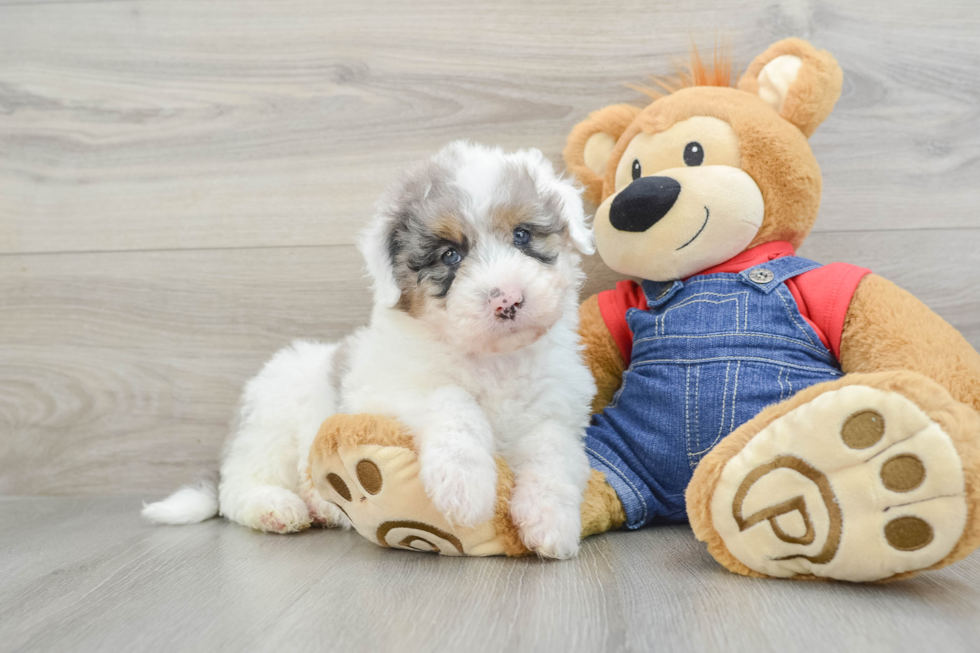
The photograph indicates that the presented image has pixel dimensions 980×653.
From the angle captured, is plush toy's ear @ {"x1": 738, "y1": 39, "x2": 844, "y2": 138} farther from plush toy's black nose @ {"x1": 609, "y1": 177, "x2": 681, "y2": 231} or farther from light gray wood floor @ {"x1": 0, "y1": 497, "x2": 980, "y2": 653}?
light gray wood floor @ {"x1": 0, "y1": 497, "x2": 980, "y2": 653}

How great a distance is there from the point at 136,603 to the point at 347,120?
4.56ft

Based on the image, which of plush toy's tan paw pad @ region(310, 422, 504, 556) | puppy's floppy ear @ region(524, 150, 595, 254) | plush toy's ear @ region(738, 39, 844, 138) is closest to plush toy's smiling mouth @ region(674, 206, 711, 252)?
puppy's floppy ear @ region(524, 150, 595, 254)

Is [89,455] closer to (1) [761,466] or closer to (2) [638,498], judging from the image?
(2) [638,498]

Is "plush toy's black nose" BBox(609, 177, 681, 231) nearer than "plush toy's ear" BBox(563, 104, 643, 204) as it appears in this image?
Yes

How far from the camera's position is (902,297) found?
1457mm

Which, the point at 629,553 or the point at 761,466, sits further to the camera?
the point at 629,553

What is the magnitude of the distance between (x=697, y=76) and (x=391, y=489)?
128 centimetres

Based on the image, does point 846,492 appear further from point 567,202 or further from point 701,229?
point 567,202

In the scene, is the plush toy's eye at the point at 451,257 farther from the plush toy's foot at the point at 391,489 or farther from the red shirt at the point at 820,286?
the red shirt at the point at 820,286

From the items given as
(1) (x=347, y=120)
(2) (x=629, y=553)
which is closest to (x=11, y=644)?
(2) (x=629, y=553)

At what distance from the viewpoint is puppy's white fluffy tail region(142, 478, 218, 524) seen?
179 centimetres

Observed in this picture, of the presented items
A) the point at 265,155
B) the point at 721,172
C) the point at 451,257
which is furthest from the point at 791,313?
the point at 265,155

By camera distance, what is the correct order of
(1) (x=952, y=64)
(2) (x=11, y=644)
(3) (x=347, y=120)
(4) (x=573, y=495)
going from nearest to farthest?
(2) (x=11, y=644), (4) (x=573, y=495), (1) (x=952, y=64), (3) (x=347, y=120)

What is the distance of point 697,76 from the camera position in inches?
70.2
